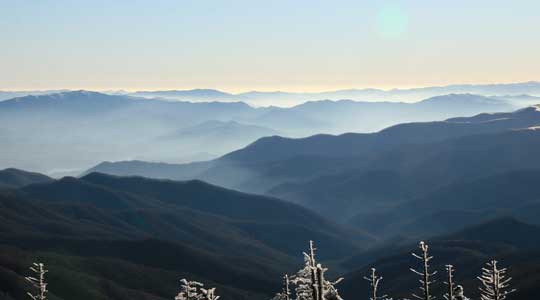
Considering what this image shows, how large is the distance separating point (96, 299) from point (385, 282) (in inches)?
3608

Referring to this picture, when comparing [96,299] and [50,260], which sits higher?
[50,260]

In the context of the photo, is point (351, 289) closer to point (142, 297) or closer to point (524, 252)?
point (524, 252)

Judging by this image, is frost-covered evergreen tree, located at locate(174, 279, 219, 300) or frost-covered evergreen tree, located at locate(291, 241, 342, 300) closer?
frost-covered evergreen tree, located at locate(291, 241, 342, 300)

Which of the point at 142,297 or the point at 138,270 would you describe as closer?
the point at 142,297

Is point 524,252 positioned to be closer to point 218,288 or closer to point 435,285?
point 435,285

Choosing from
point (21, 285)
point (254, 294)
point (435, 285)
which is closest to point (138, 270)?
point (254, 294)

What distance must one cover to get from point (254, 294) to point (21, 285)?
72.8m

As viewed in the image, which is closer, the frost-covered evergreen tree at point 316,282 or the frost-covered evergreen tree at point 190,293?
the frost-covered evergreen tree at point 316,282

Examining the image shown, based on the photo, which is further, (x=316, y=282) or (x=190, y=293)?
(x=190, y=293)

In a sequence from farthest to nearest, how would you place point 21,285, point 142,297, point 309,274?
point 142,297 → point 21,285 → point 309,274

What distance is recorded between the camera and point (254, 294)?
621ft

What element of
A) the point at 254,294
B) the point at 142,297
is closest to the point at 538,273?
the point at 254,294

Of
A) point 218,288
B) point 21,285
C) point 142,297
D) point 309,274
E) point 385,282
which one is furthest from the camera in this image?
point 385,282

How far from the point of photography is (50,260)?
164 meters
